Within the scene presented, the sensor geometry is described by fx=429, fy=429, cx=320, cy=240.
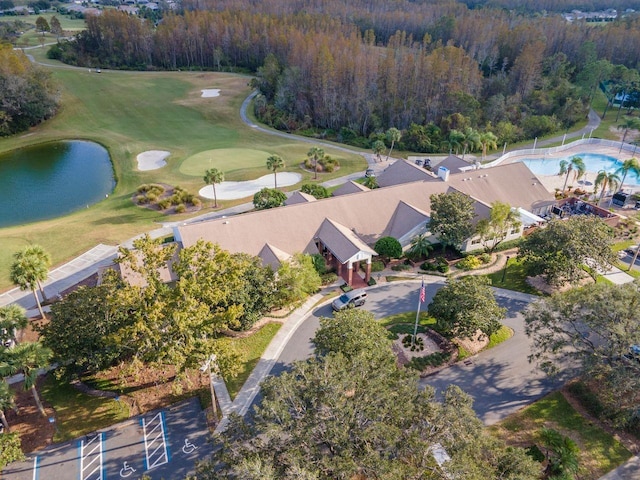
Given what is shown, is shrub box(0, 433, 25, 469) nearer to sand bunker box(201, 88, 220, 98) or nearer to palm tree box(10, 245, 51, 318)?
palm tree box(10, 245, 51, 318)

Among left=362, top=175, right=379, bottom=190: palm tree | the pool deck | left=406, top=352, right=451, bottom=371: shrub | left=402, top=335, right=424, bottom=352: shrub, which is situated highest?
left=362, top=175, right=379, bottom=190: palm tree

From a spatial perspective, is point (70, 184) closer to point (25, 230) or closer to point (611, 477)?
point (25, 230)

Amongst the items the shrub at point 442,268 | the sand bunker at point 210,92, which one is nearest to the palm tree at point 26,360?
the shrub at point 442,268

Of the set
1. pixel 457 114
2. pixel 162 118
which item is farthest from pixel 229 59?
pixel 457 114

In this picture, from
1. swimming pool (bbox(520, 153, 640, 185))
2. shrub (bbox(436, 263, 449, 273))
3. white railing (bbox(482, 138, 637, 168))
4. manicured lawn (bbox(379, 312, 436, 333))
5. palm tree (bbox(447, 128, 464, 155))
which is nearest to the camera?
manicured lawn (bbox(379, 312, 436, 333))

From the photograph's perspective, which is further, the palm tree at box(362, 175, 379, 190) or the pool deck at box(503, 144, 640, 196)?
the pool deck at box(503, 144, 640, 196)

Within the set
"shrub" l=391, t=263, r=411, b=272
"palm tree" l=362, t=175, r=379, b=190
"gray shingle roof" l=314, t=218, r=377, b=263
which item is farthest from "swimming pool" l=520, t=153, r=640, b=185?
"gray shingle roof" l=314, t=218, r=377, b=263

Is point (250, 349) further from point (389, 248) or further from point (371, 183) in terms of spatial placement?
point (371, 183)
